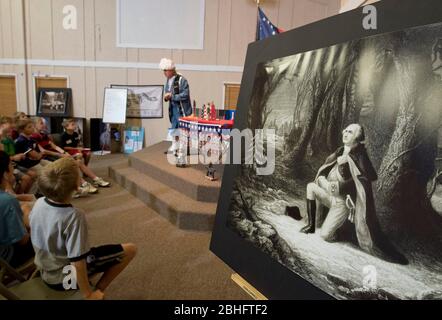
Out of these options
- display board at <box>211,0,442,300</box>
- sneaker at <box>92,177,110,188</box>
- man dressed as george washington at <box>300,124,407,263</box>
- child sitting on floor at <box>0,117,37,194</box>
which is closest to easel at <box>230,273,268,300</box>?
display board at <box>211,0,442,300</box>

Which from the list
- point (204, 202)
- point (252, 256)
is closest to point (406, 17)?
point (252, 256)

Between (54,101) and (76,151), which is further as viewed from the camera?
(54,101)

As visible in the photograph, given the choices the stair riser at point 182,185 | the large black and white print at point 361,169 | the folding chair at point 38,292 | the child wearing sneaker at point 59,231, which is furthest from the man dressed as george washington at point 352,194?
the stair riser at point 182,185

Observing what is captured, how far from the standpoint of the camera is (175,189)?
13.6ft

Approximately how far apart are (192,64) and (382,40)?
23.3ft

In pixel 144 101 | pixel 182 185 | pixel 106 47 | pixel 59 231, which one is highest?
pixel 106 47

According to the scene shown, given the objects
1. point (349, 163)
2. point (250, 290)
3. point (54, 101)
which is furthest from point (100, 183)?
point (349, 163)

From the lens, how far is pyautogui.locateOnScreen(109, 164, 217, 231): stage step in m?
3.44

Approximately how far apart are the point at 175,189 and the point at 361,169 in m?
3.47

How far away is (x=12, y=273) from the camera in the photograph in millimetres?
1615

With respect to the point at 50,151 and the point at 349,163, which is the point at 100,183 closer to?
the point at 50,151

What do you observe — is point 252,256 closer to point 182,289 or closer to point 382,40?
point 382,40

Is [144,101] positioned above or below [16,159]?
above

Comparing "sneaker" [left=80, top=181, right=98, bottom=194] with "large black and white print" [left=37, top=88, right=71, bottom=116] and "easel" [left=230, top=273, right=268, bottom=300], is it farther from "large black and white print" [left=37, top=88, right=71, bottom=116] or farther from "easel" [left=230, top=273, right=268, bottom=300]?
"large black and white print" [left=37, top=88, right=71, bottom=116]
